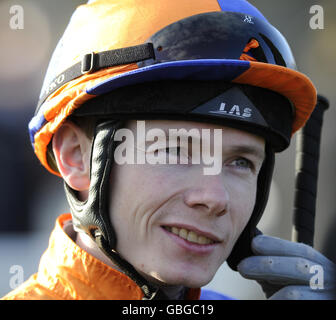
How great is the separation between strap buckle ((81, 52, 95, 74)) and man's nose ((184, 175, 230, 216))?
710 millimetres

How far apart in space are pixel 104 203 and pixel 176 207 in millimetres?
318

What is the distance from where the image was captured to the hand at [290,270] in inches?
105

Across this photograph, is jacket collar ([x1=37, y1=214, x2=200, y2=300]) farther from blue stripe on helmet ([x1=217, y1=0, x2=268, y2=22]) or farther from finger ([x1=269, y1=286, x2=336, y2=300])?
blue stripe on helmet ([x1=217, y1=0, x2=268, y2=22])

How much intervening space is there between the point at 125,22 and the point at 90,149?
1.94 ft

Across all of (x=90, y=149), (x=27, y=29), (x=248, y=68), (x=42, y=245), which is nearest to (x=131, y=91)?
(x=90, y=149)

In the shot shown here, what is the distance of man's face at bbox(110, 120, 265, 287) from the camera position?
6.93ft

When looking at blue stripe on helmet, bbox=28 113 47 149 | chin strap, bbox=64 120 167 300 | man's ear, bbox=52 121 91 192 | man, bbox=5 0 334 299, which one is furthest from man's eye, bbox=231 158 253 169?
blue stripe on helmet, bbox=28 113 47 149

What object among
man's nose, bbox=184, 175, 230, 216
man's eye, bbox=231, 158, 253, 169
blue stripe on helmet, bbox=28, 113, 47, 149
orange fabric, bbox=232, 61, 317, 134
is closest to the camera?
man's nose, bbox=184, 175, 230, 216

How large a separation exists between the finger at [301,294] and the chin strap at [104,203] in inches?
30.9

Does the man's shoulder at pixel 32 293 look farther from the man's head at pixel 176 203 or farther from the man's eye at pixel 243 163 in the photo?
the man's eye at pixel 243 163

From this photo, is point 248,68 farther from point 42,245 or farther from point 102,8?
point 42,245

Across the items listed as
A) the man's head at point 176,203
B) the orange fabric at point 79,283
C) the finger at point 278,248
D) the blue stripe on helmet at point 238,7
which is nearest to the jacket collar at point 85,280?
the orange fabric at point 79,283

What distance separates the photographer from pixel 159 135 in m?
2.15

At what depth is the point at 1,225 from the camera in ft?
21.1
